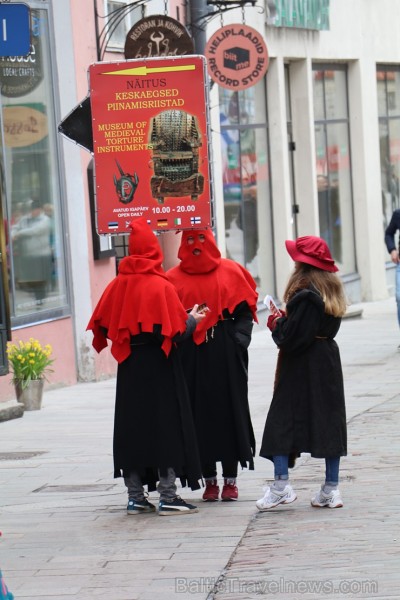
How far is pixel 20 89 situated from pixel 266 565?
9.21m

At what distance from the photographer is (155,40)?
50.8 feet

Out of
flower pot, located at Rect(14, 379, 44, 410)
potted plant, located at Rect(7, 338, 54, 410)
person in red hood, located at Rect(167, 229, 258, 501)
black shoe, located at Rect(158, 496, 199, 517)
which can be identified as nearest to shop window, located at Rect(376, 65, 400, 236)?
potted plant, located at Rect(7, 338, 54, 410)

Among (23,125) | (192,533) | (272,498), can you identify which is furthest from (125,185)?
(192,533)

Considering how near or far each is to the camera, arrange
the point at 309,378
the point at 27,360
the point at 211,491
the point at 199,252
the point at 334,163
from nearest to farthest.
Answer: the point at 309,378
the point at 199,252
the point at 211,491
the point at 27,360
the point at 334,163

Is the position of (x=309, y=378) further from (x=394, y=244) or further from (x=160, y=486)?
(x=394, y=244)

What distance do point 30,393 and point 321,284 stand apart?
616 cm

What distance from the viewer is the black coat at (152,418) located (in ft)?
28.8

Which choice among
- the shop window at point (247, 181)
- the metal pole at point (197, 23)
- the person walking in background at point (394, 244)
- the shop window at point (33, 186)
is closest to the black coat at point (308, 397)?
the shop window at point (33, 186)

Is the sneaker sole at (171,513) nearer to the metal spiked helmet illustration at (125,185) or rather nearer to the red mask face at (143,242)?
the red mask face at (143,242)

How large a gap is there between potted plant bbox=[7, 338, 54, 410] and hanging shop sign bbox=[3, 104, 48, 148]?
2.28 m

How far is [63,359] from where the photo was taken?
16.0 metres

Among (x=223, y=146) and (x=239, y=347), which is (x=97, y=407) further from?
(x=223, y=146)

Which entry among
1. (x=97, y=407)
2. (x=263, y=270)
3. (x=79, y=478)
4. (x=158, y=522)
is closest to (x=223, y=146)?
(x=263, y=270)

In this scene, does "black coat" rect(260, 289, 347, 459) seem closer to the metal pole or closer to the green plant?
the green plant
